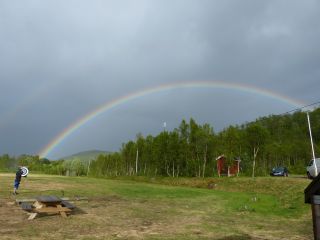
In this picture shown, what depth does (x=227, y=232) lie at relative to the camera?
15883 millimetres

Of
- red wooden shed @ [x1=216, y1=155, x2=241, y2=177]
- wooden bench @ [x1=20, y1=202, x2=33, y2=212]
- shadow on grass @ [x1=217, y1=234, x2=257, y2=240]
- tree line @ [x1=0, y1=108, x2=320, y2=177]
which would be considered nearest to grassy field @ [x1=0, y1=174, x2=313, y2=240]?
shadow on grass @ [x1=217, y1=234, x2=257, y2=240]

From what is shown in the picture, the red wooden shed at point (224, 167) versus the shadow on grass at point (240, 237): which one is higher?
the red wooden shed at point (224, 167)

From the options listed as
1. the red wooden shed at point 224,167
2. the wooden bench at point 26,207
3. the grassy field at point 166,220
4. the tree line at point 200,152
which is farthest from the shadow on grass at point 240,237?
the red wooden shed at point 224,167

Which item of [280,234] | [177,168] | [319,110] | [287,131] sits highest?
[319,110]

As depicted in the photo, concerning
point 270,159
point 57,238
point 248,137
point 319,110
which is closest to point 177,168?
point 248,137

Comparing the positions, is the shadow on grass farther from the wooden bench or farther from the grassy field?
the wooden bench

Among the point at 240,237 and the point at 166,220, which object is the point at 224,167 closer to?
the point at 166,220

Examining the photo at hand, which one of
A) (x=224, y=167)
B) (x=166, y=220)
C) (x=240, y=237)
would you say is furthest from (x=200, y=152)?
(x=240, y=237)

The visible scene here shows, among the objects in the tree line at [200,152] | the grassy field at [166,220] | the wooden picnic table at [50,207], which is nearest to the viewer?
the grassy field at [166,220]

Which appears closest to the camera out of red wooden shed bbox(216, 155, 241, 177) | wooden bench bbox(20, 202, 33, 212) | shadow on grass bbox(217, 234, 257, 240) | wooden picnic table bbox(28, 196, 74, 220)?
shadow on grass bbox(217, 234, 257, 240)

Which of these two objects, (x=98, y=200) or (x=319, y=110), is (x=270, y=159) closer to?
(x=319, y=110)

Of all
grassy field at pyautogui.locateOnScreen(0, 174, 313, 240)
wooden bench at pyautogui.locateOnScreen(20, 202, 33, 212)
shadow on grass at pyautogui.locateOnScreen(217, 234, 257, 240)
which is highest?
wooden bench at pyautogui.locateOnScreen(20, 202, 33, 212)

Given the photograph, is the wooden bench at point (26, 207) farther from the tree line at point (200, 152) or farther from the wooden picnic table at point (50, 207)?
the tree line at point (200, 152)

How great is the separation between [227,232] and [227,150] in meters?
47.8
